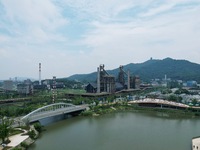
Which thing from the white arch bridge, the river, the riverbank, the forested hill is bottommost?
the river

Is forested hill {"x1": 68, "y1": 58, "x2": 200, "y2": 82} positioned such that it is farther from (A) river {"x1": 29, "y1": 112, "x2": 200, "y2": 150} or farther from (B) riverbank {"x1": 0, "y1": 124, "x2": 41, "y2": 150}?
(B) riverbank {"x1": 0, "y1": 124, "x2": 41, "y2": 150}

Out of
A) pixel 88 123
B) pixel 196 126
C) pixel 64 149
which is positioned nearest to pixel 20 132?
pixel 64 149

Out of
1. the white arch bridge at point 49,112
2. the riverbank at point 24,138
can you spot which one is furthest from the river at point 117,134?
the white arch bridge at point 49,112

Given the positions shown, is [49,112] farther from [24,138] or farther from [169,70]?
[169,70]

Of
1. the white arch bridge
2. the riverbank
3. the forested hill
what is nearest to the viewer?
the riverbank

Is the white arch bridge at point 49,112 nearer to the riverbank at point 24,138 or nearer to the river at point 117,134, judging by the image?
the river at point 117,134

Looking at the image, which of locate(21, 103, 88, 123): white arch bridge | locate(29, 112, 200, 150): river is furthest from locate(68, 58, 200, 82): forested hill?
locate(29, 112, 200, 150): river

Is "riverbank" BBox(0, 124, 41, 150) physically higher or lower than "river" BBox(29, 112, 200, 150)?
higher

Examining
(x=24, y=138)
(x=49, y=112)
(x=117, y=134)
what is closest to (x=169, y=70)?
(x=49, y=112)

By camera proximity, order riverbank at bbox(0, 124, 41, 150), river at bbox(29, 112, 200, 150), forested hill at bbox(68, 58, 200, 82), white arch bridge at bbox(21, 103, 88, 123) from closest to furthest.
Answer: riverbank at bbox(0, 124, 41, 150)
river at bbox(29, 112, 200, 150)
white arch bridge at bbox(21, 103, 88, 123)
forested hill at bbox(68, 58, 200, 82)
